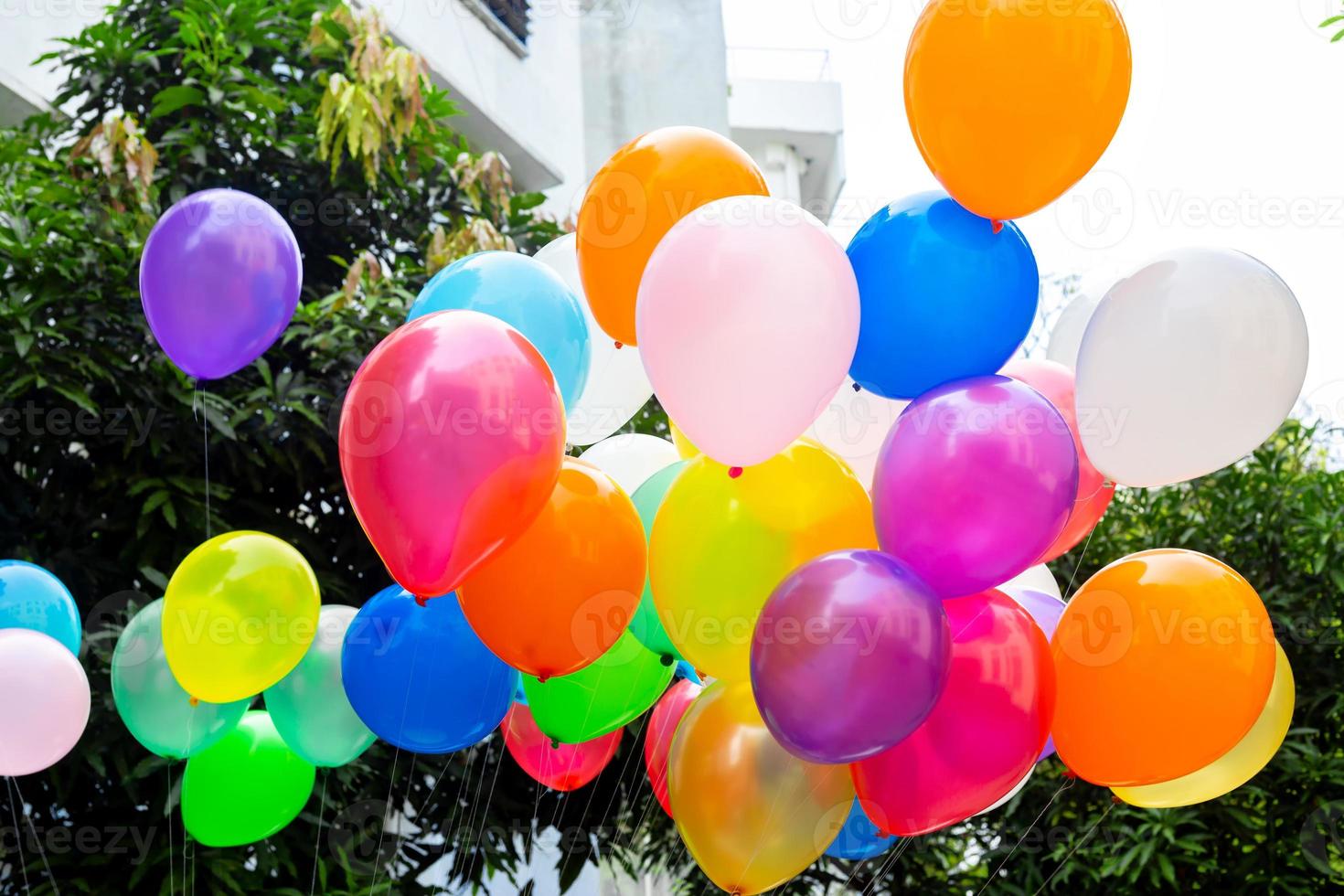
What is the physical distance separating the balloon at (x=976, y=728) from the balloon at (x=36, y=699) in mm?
2059

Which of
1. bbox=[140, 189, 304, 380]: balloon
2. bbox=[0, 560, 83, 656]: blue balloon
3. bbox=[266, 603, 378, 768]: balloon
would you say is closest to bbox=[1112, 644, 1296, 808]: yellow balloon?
bbox=[266, 603, 378, 768]: balloon

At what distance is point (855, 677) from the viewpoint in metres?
2.28

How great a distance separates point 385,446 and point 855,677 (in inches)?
37.3

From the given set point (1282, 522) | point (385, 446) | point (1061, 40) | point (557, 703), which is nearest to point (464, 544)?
point (385, 446)

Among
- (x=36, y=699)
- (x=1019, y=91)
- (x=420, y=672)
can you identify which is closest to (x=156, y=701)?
(x=36, y=699)

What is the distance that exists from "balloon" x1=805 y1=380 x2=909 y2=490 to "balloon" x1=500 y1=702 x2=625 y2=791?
102 cm

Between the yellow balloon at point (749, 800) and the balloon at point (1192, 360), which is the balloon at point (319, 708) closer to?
the yellow balloon at point (749, 800)

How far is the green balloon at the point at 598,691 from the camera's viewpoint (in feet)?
10.1

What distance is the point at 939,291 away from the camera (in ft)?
8.25

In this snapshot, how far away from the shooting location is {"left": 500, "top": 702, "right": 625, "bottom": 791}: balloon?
359cm

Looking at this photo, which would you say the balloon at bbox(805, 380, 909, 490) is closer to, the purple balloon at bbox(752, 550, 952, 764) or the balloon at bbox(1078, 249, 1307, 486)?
the balloon at bbox(1078, 249, 1307, 486)

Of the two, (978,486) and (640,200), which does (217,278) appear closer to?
(640,200)

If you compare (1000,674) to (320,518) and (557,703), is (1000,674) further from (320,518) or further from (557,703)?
(320,518)

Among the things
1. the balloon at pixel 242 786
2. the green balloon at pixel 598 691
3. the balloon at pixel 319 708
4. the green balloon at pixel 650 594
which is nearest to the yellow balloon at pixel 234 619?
the balloon at pixel 319 708
